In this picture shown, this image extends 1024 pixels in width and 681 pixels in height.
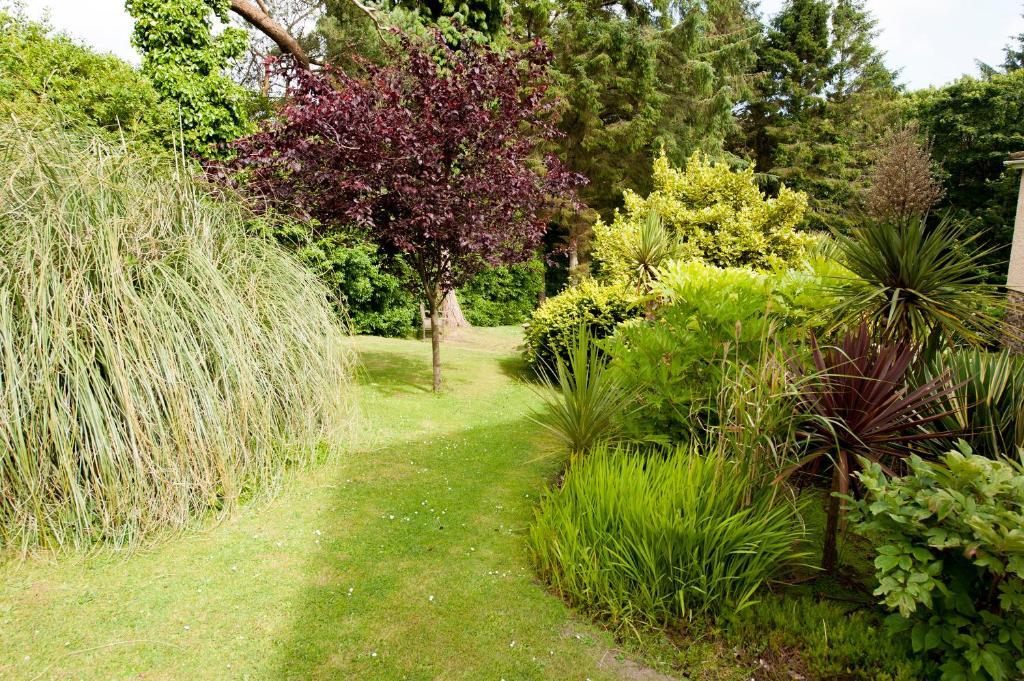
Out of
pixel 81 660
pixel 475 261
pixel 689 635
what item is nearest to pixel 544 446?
pixel 689 635

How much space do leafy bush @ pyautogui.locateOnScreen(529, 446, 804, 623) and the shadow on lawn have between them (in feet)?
1.10

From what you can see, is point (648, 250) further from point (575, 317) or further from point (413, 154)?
point (413, 154)

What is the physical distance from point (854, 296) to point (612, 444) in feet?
6.35

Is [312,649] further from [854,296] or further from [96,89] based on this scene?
[96,89]

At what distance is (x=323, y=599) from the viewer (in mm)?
2949

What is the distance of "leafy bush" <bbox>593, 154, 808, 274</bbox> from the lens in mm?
11398

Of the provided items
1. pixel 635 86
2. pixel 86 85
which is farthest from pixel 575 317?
pixel 635 86

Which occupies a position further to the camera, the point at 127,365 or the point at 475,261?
the point at 475,261

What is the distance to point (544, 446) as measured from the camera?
450 centimetres

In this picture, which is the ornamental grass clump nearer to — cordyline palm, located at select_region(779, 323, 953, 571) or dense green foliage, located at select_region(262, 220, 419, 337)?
cordyline palm, located at select_region(779, 323, 953, 571)

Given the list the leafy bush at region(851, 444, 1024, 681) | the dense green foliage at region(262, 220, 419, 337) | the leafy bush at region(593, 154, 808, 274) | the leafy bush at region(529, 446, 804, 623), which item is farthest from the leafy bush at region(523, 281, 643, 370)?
the leafy bush at region(851, 444, 1024, 681)

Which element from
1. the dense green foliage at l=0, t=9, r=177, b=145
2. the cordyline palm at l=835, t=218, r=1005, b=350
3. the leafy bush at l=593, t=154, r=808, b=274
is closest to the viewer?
the cordyline palm at l=835, t=218, r=1005, b=350

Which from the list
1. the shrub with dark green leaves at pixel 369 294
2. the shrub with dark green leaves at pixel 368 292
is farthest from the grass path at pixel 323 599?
the shrub with dark green leaves at pixel 369 294

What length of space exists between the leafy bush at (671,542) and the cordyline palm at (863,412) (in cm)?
32
